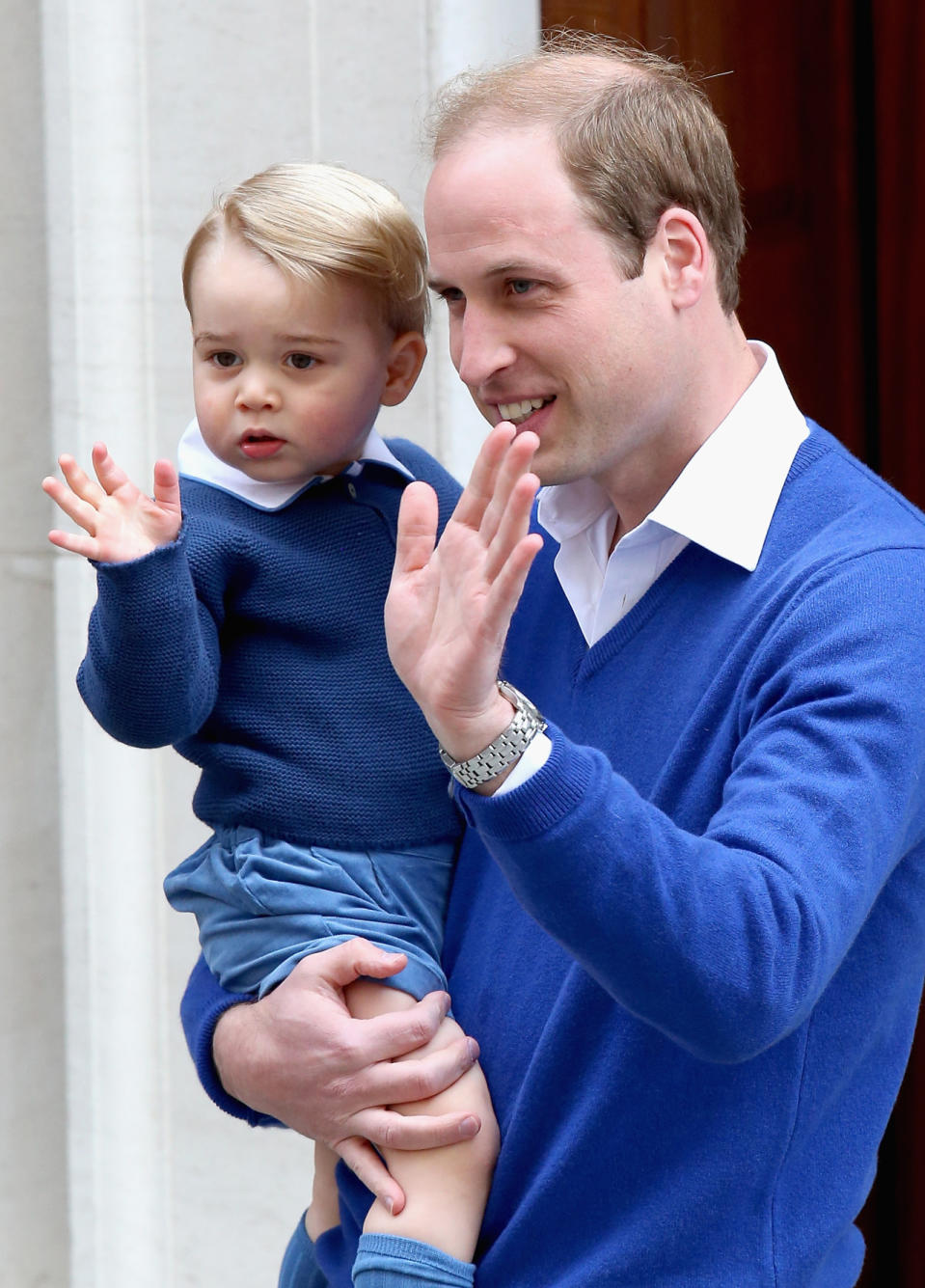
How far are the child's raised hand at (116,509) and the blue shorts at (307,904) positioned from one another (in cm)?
33

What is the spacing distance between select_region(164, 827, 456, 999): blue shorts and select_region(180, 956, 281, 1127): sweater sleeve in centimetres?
2

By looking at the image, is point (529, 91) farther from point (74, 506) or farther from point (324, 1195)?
point (324, 1195)

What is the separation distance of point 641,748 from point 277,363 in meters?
0.55

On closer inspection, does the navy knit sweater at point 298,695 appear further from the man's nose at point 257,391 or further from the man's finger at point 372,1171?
the man's finger at point 372,1171

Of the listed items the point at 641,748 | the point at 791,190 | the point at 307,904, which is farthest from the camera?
the point at 791,190

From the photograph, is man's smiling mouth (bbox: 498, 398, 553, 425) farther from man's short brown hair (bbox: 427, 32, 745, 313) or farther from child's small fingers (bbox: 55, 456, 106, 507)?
child's small fingers (bbox: 55, 456, 106, 507)

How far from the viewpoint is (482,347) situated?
4.57 feet

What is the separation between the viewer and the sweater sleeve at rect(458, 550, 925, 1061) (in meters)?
1.00

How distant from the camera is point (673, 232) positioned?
1.42 metres

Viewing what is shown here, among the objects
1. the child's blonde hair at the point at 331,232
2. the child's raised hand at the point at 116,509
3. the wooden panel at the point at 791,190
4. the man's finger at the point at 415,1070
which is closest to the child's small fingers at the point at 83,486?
the child's raised hand at the point at 116,509

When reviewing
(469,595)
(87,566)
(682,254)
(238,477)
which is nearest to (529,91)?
(682,254)

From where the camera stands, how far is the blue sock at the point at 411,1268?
4.45 ft

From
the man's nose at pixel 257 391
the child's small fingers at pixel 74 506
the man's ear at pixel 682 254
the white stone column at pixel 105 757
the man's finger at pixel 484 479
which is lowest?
the white stone column at pixel 105 757

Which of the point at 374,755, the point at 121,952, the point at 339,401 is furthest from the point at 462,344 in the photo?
the point at 121,952
